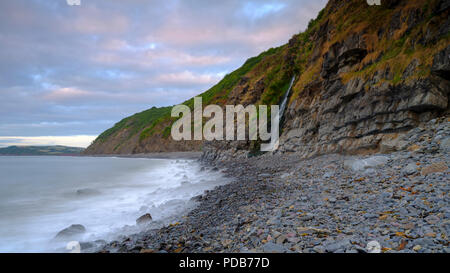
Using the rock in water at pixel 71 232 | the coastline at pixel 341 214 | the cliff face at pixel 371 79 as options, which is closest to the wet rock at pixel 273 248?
the coastline at pixel 341 214

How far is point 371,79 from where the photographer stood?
9961 millimetres

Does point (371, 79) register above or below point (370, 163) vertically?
above

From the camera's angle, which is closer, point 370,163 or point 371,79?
point 370,163

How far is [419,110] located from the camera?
25.5 ft

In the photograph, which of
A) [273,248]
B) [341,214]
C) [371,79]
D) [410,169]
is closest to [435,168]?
[410,169]

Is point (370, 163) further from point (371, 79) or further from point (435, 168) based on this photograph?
point (371, 79)

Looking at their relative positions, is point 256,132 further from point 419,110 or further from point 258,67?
point 258,67

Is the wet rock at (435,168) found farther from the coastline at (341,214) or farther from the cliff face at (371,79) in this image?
the cliff face at (371,79)

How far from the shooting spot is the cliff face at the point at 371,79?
7754 millimetres

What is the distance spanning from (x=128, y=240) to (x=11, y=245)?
430 cm

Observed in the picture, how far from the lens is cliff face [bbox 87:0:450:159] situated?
775 centimetres

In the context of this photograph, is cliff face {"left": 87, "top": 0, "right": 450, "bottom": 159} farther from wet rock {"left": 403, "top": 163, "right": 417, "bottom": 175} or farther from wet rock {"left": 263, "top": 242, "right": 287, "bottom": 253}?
wet rock {"left": 263, "top": 242, "right": 287, "bottom": 253}

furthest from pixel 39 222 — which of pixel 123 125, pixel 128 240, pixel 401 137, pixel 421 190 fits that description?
pixel 123 125

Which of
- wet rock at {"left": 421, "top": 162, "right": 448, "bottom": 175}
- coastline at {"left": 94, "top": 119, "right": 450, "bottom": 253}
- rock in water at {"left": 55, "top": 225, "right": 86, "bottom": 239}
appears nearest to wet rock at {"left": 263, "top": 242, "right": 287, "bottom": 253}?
coastline at {"left": 94, "top": 119, "right": 450, "bottom": 253}
